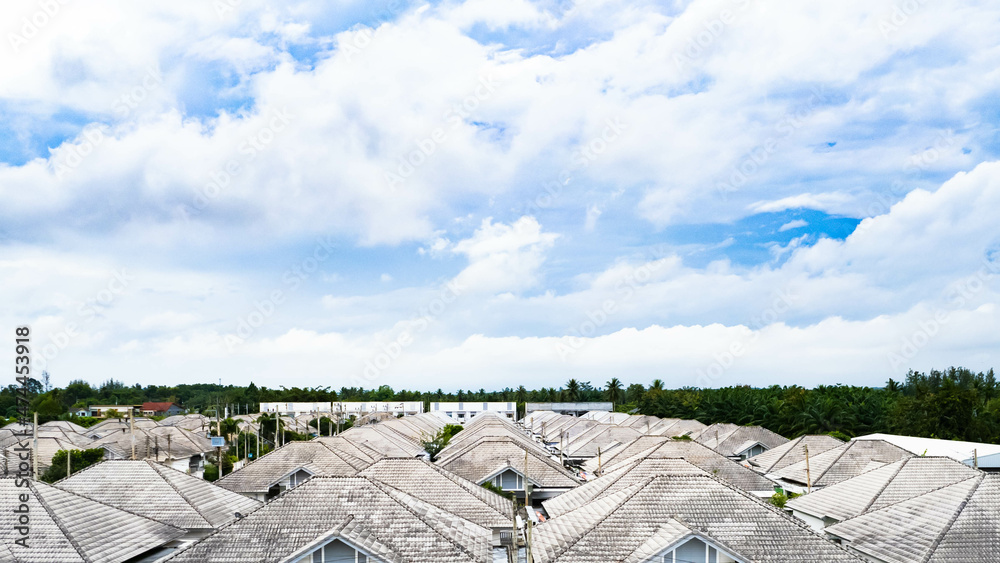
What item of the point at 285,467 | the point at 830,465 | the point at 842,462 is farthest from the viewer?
the point at 842,462

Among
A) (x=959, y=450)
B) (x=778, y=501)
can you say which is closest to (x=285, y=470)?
(x=778, y=501)

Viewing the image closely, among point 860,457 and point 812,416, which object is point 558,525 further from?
point 812,416

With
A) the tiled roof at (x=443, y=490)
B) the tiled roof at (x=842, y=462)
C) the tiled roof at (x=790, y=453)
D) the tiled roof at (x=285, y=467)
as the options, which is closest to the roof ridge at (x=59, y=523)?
the tiled roof at (x=443, y=490)

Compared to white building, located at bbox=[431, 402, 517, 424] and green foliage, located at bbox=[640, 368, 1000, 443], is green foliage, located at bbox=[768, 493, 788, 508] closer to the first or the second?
green foliage, located at bbox=[640, 368, 1000, 443]

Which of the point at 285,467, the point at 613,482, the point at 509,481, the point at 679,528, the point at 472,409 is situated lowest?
the point at 472,409

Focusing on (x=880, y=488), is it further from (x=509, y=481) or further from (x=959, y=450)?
(x=959, y=450)

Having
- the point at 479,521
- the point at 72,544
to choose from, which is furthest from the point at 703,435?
the point at 72,544

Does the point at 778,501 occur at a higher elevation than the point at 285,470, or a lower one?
lower

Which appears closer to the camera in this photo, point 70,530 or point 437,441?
point 70,530

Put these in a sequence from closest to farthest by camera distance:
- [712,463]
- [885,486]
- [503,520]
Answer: [503,520] < [885,486] < [712,463]
